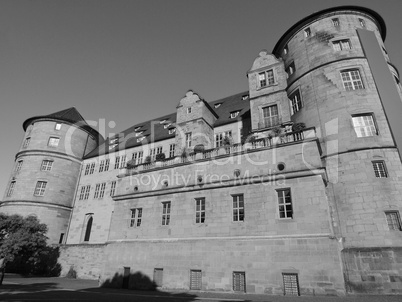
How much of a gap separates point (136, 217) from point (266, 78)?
19.4 metres

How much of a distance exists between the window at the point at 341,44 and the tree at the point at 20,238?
113 feet

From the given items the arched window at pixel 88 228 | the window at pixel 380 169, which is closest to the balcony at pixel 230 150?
the window at pixel 380 169

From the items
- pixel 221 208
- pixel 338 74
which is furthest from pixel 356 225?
pixel 338 74

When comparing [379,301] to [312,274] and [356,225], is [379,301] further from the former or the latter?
[356,225]

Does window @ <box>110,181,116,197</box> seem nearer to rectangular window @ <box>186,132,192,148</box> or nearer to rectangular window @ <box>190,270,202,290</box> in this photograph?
rectangular window @ <box>186,132,192,148</box>

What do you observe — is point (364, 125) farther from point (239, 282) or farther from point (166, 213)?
point (166, 213)

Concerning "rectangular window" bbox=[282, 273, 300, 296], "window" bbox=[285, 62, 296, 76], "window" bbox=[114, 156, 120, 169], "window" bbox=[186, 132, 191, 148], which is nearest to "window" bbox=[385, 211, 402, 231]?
"rectangular window" bbox=[282, 273, 300, 296]

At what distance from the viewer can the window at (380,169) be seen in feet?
60.0

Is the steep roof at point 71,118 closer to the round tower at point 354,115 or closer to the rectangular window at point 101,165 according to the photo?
the rectangular window at point 101,165

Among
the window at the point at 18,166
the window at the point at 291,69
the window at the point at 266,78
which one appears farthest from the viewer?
the window at the point at 18,166

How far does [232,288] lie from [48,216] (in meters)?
30.3

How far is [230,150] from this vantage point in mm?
20953

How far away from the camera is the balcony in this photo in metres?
18.7

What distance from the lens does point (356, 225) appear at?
1764 centimetres
